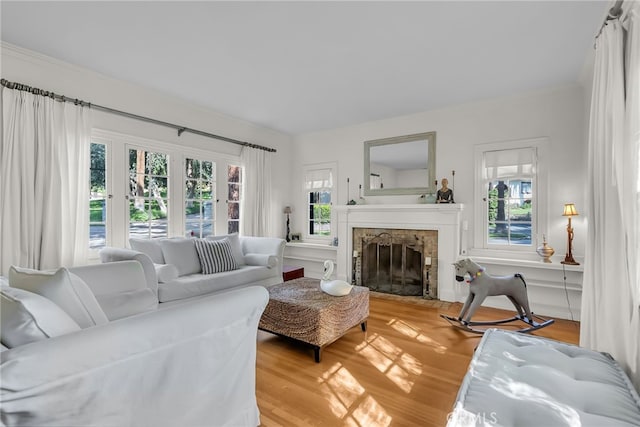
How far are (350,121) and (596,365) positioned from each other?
162 inches

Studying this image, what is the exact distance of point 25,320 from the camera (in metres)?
0.95

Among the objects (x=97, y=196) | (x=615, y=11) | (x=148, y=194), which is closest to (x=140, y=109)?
(x=148, y=194)

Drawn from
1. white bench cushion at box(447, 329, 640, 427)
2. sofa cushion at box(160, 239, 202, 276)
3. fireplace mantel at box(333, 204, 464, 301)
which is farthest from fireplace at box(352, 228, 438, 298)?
white bench cushion at box(447, 329, 640, 427)

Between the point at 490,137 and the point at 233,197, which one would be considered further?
the point at 233,197

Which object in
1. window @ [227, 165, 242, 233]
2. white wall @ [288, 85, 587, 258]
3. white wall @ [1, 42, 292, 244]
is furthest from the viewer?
window @ [227, 165, 242, 233]

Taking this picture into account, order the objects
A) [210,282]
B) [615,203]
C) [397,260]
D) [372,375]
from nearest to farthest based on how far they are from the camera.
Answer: [615,203]
[372,375]
[210,282]
[397,260]

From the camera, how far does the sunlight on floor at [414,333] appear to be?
8.67 ft

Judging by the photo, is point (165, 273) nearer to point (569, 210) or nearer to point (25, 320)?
point (25, 320)

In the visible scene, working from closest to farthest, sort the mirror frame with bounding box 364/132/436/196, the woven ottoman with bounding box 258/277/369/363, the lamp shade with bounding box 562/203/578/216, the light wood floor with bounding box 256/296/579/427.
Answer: the light wood floor with bounding box 256/296/579/427
the woven ottoman with bounding box 258/277/369/363
the lamp shade with bounding box 562/203/578/216
the mirror frame with bounding box 364/132/436/196

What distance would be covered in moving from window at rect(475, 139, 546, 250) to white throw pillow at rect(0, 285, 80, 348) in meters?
4.22

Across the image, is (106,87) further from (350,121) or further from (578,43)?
(578,43)

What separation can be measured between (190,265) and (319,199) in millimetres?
2596

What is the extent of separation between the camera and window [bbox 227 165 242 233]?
4750 millimetres

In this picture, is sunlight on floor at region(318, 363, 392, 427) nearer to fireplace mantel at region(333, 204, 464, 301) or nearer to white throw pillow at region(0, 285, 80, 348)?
white throw pillow at region(0, 285, 80, 348)
